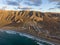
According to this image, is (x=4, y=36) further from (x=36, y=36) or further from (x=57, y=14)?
(x=57, y=14)

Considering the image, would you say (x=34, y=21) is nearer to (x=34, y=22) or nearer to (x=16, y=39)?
(x=34, y=22)

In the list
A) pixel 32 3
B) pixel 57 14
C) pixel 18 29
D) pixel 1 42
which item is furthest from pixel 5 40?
pixel 57 14

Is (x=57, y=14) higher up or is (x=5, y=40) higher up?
(x=57, y=14)

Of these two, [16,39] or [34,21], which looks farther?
[16,39]

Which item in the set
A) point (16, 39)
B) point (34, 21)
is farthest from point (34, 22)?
point (16, 39)

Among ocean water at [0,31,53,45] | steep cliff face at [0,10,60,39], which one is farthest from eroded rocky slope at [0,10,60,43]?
ocean water at [0,31,53,45]

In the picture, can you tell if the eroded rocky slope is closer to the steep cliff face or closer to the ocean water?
the steep cliff face

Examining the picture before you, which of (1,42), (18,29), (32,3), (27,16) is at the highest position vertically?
(32,3)
